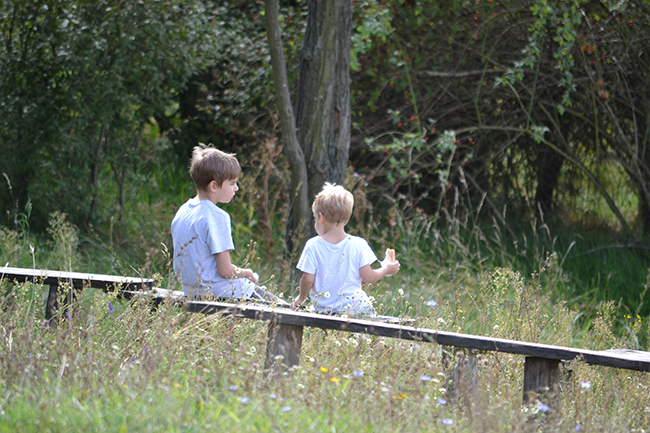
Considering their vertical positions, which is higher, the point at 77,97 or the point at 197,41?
the point at 197,41

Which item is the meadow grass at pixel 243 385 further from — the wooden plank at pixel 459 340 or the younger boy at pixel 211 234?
the younger boy at pixel 211 234

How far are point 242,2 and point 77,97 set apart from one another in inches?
122

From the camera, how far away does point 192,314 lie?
125 inches

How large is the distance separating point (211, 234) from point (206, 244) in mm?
88

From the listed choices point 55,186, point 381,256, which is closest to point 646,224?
point 381,256

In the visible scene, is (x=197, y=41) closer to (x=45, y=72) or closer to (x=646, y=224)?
(x=45, y=72)

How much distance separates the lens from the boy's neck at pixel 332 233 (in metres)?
3.89

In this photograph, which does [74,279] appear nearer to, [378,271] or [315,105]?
[378,271]

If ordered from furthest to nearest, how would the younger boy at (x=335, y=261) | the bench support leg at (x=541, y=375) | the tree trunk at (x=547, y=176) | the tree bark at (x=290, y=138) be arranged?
the tree trunk at (x=547, y=176)
the tree bark at (x=290, y=138)
the younger boy at (x=335, y=261)
the bench support leg at (x=541, y=375)

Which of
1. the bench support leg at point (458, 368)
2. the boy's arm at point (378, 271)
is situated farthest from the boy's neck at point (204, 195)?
the bench support leg at point (458, 368)

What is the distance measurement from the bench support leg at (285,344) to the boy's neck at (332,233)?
920 millimetres

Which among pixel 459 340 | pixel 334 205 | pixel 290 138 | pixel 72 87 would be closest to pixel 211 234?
pixel 334 205

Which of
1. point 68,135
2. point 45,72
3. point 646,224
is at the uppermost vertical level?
point 45,72

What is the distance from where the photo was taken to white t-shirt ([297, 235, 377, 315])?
3.80 meters
